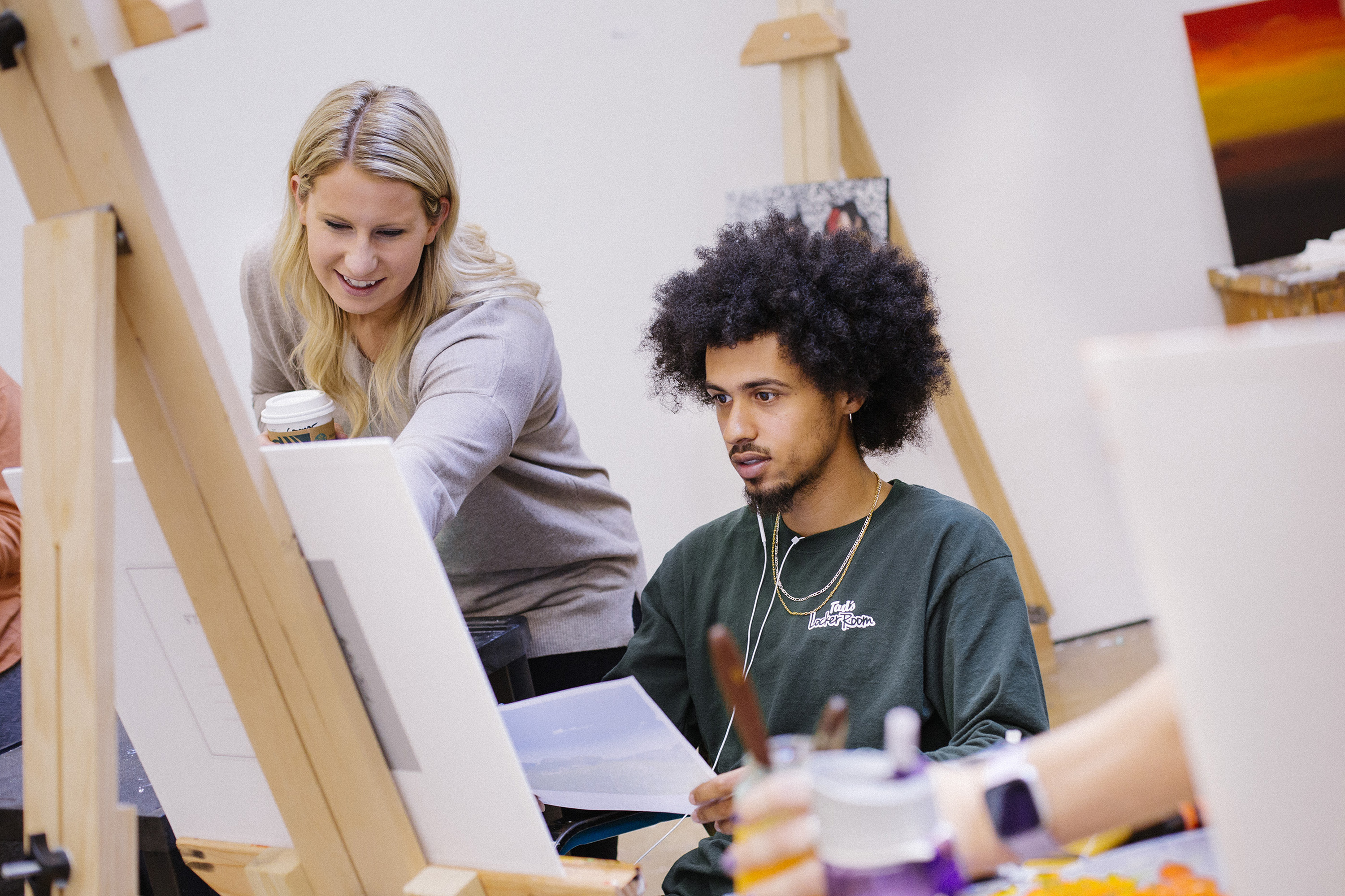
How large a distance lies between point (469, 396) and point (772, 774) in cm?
78

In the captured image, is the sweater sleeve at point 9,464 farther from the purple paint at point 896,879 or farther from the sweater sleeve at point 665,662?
the purple paint at point 896,879

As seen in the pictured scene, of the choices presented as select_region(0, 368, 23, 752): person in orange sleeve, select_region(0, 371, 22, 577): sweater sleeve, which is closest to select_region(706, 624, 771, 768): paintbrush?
Result: select_region(0, 368, 23, 752): person in orange sleeve

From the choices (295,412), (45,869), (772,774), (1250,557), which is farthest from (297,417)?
(1250,557)

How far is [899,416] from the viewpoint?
1.50 metres

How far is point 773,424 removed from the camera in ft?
4.55

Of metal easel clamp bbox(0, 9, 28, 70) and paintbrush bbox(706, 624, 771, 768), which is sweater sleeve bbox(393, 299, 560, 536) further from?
paintbrush bbox(706, 624, 771, 768)

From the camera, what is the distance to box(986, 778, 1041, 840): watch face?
0.64 m

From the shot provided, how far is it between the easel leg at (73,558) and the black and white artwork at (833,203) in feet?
5.85

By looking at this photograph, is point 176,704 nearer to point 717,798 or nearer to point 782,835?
point 717,798

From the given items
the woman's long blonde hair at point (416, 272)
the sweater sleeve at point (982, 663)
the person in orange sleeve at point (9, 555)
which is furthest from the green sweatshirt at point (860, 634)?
the person in orange sleeve at point (9, 555)

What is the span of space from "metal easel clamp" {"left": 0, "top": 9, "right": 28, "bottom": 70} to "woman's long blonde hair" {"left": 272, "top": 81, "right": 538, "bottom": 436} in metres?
0.55

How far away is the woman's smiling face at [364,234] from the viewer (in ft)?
4.37

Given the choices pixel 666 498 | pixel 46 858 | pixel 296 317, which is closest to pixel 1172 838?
pixel 46 858

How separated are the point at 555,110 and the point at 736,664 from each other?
298cm
